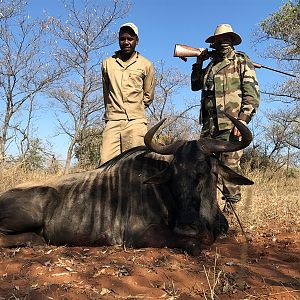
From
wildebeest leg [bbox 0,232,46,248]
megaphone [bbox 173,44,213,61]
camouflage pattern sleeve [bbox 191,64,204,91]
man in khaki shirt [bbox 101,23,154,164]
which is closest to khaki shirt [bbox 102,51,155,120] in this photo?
man in khaki shirt [bbox 101,23,154,164]

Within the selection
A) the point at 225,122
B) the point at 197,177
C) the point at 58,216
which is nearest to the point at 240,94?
the point at 225,122

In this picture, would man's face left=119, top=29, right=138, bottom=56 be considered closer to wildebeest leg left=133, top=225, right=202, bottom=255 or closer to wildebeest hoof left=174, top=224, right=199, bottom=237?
wildebeest leg left=133, top=225, right=202, bottom=255

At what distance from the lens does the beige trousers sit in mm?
5375

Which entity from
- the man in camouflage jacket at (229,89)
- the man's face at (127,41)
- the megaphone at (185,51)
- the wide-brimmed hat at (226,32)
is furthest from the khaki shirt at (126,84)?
the wide-brimmed hat at (226,32)

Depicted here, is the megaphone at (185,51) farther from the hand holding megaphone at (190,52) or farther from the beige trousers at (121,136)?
the beige trousers at (121,136)

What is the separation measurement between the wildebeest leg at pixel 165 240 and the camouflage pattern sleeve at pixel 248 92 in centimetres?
161

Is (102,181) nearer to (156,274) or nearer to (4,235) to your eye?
(4,235)

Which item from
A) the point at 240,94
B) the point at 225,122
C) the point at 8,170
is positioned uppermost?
the point at 240,94

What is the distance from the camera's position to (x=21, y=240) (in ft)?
14.1

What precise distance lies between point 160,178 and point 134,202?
408mm

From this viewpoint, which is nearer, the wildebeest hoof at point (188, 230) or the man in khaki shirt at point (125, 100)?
the wildebeest hoof at point (188, 230)

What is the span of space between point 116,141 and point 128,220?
148cm

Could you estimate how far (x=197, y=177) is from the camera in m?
3.92

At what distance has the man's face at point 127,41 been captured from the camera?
527 centimetres
